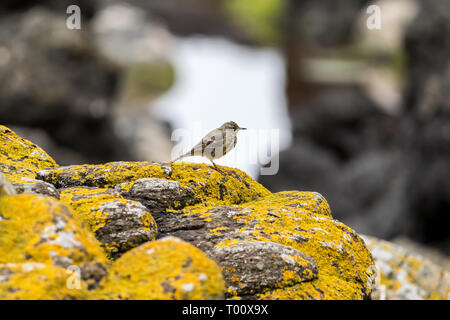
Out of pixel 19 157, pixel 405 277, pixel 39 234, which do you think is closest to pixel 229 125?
pixel 19 157

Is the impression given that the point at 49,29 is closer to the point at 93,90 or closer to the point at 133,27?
the point at 93,90

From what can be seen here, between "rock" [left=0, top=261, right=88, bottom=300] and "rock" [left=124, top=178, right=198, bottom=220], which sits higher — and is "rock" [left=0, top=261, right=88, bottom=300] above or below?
below

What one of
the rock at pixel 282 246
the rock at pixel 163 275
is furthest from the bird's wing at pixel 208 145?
the rock at pixel 163 275

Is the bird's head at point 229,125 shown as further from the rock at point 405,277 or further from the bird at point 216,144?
the rock at point 405,277

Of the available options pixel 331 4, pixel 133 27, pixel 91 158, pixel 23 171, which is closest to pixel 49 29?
pixel 91 158

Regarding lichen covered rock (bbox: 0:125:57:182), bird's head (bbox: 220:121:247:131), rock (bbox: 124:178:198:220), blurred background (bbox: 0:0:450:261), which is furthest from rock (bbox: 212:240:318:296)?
blurred background (bbox: 0:0:450:261)

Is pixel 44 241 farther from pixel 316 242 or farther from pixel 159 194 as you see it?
pixel 316 242

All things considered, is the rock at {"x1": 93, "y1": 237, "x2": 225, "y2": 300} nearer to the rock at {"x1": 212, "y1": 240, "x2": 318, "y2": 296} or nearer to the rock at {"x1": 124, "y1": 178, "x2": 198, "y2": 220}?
the rock at {"x1": 212, "y1": 240, "x2": 318, "y2": 296}
